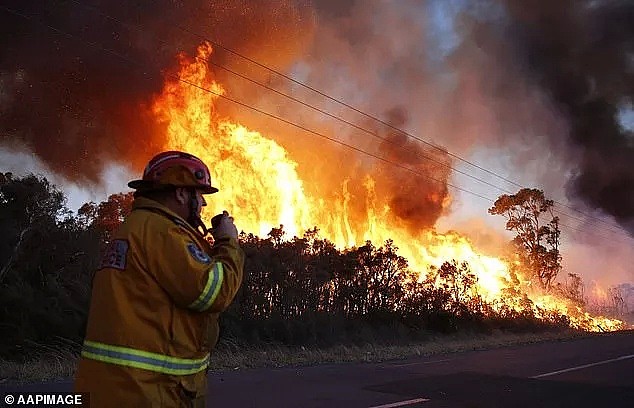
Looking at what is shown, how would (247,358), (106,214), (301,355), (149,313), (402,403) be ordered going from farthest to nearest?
(106,214)
(301,355)
(247,358)
(402,403)
(149,313)

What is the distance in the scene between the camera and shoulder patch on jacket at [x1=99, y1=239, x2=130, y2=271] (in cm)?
203

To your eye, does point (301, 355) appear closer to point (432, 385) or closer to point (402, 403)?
point (432, 385)

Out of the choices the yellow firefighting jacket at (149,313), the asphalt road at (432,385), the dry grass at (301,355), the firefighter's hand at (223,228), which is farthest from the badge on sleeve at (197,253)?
the dry grass at (301,355)

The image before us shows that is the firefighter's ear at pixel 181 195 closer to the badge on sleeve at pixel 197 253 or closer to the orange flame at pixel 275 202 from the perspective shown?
the badge on sleeve at pixel 197 253

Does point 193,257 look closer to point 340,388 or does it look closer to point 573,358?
point 340,388

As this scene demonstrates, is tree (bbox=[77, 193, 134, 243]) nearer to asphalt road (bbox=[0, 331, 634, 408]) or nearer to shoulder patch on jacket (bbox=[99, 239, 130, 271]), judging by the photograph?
asphalt road (bbox=[0, 331, 634, 408])

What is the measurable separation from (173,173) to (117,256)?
1.27 feet

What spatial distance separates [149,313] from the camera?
2.00m

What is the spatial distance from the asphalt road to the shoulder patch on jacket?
4.89 metres

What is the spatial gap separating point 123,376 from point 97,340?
168 mm

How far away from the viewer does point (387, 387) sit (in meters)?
8.05

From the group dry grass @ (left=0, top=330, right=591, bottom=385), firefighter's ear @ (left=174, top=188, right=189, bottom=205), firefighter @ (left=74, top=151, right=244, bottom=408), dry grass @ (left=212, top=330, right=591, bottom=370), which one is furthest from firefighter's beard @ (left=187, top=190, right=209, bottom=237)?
dry grass @ (left=212, top=330, right=591, bottom=370)

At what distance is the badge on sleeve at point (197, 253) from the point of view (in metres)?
2.04

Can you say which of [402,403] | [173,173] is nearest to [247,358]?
[402,403]
